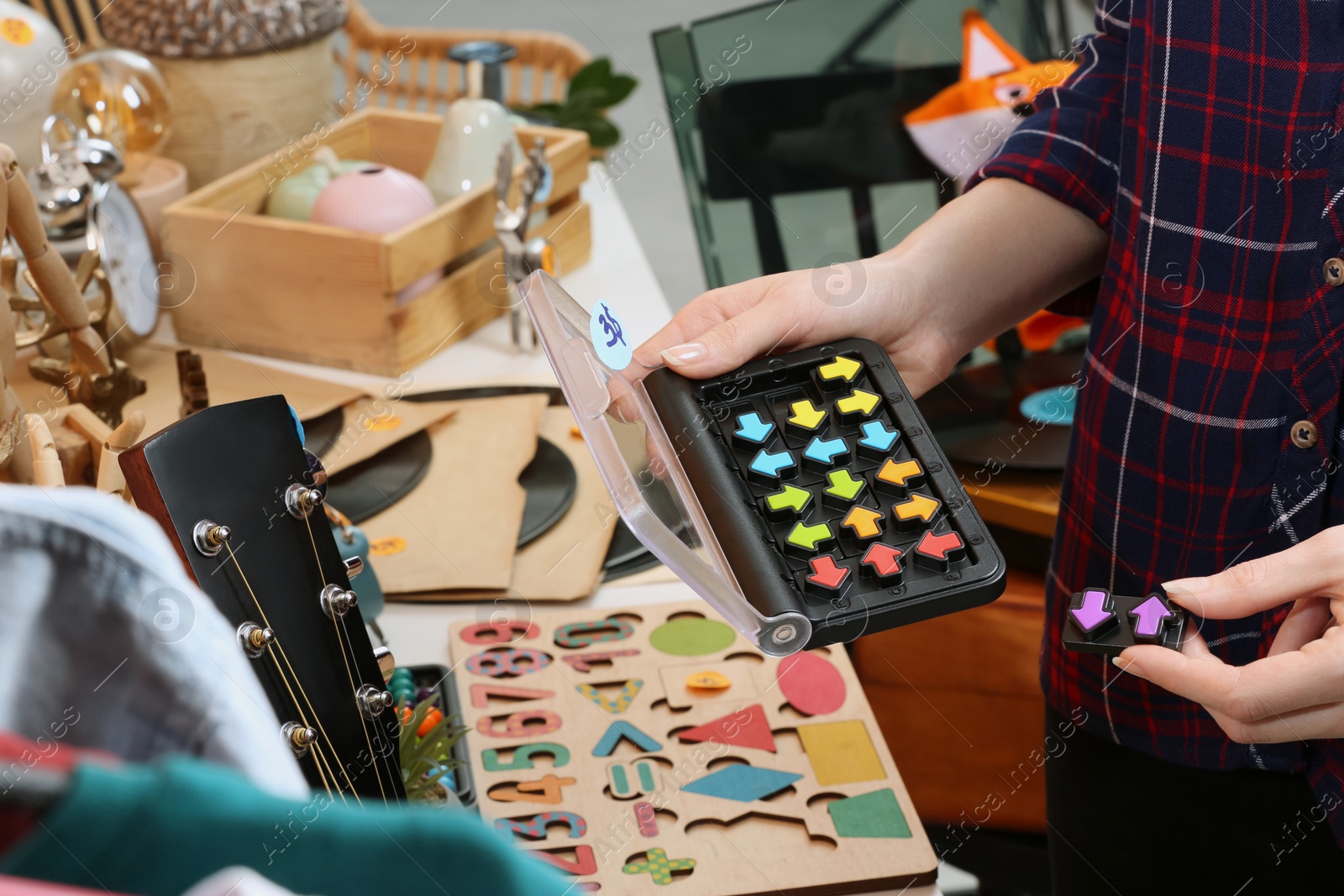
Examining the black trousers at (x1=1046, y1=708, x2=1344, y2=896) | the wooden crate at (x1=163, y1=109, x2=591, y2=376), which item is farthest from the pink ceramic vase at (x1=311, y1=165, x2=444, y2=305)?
the black trousers at (x1=1046, y1=708, x2=1344, y2=896)

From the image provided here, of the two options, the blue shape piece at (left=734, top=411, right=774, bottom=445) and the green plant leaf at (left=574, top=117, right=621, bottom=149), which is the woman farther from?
the green plant leaf at (left=574, top=117, right=621, bottom=149)

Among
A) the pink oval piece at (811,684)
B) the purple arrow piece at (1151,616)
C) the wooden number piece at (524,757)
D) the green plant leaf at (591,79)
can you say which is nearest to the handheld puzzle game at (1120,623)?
the purple arrow piece at (1151,616)

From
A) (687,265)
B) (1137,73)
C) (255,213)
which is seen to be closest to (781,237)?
(255,213)

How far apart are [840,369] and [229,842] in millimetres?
500

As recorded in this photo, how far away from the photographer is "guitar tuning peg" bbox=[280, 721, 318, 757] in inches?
18.1

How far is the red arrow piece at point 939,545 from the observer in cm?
57

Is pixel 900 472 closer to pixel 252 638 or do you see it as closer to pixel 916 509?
pixel 916 509

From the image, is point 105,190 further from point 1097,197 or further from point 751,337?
Answer: point 1097,197

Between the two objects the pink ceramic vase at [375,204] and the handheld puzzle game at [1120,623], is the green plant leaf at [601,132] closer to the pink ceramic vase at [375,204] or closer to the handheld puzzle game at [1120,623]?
the pink ceramic vase at [375,204]

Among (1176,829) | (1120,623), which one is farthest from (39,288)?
(1176,829)

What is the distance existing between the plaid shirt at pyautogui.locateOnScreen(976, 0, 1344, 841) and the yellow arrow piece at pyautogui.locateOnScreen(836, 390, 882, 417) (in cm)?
19

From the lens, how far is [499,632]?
0.82 m

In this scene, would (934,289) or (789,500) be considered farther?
(934,289)

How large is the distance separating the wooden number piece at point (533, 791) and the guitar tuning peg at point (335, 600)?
21cm
